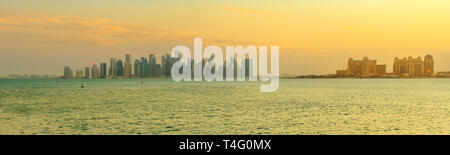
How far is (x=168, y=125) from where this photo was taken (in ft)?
93.1

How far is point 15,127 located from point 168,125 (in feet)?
37.5
